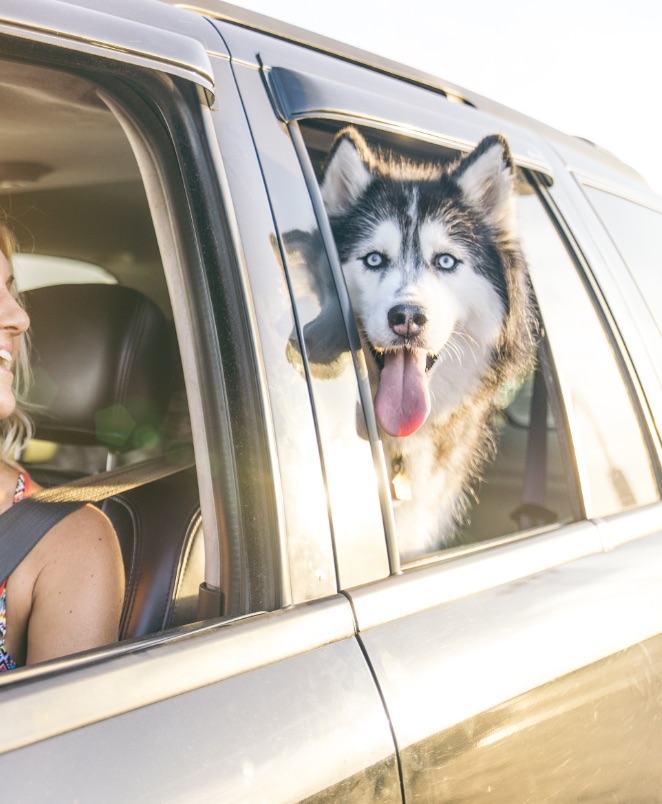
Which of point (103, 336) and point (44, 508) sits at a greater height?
point (103, 336)

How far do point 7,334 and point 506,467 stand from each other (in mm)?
1344

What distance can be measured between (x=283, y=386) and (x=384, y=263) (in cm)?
76

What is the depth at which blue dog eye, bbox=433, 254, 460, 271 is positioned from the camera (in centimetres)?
197

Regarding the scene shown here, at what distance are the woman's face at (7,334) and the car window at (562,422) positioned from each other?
0.76 meters

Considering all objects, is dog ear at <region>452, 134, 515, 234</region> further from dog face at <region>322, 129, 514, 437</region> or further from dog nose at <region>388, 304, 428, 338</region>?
dog nose at <region>388, 304, 428, 338</region>

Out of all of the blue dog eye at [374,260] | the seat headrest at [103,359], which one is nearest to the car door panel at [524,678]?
the blue dog eye at [374,260]

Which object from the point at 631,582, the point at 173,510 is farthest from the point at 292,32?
the point at 631,582

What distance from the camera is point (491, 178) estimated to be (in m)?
1.84

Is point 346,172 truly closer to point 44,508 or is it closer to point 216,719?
point 44,508

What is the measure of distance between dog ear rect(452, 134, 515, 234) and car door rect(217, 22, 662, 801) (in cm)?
4

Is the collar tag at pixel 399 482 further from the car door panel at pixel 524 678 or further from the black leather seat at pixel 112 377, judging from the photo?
the black leather seat at pixel 112 377

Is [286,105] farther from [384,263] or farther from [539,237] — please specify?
[539,237]

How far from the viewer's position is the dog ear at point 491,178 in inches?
69.7

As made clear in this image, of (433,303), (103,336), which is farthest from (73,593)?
(433,303)
